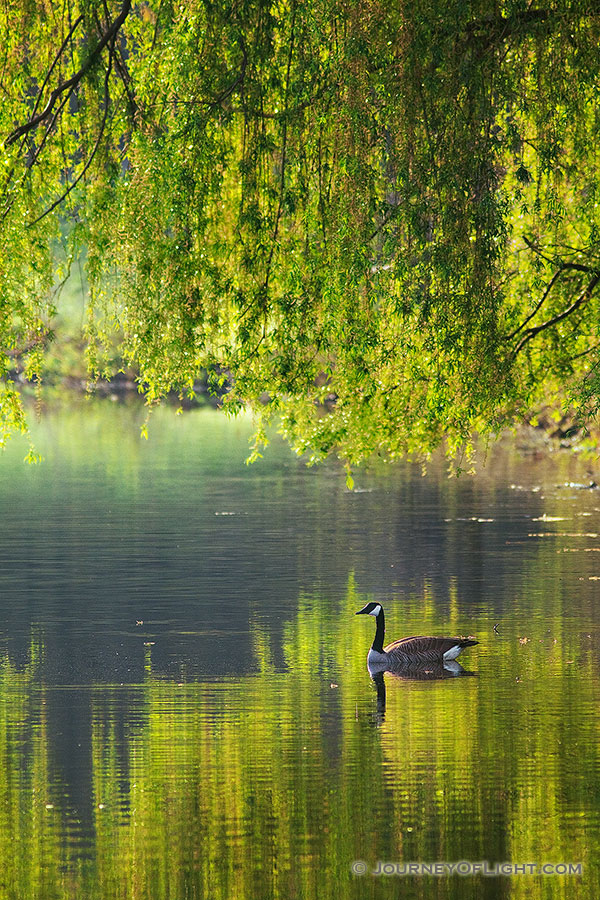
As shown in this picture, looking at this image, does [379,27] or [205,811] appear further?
[379,27]

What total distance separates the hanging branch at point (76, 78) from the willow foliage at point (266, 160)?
24 mm

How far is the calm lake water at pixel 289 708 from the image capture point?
9.59 meters

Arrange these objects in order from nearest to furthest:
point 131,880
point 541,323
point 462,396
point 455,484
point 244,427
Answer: point 131,880
point 462,396
point 541,323
point 455,484
point 244,427

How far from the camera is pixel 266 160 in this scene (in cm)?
1253

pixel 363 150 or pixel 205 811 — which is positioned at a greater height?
pixel 363 150

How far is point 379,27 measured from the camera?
1213 centimetres

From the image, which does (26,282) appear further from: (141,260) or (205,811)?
(205,811)

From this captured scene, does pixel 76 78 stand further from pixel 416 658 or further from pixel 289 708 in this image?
pixel 416 658

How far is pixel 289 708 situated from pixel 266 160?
14.8 ft

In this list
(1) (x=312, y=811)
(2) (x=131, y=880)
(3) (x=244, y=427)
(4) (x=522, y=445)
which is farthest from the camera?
(3) (x=244, y=427)

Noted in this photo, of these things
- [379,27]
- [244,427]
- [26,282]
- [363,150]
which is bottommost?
[244,427]

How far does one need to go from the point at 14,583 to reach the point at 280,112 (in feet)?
37.2

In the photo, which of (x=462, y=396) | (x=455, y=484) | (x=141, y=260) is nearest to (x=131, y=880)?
(x=141, y=260)

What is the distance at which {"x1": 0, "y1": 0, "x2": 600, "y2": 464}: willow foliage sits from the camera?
12.1m
